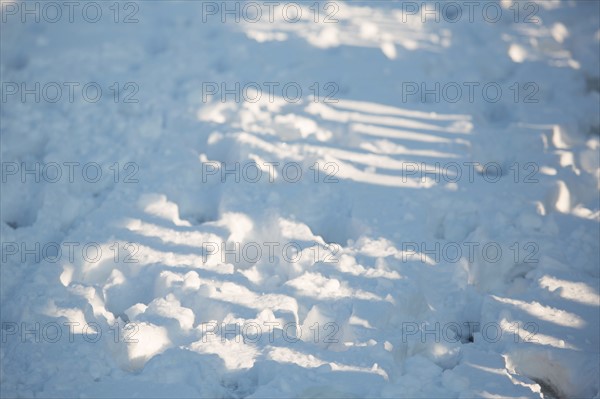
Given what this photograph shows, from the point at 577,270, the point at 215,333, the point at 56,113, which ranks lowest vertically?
the point at 215,333

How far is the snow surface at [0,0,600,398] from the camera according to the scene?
2871 millimetres

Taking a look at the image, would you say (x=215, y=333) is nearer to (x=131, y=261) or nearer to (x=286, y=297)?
(x=286, y=297)

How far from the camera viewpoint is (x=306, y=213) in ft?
11.9

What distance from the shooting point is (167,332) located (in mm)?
2945

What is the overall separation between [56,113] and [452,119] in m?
2.82

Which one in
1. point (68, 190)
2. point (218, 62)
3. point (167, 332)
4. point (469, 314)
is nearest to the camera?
Answer: point (167, 332)

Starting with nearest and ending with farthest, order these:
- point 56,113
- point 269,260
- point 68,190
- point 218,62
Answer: point 269,260 → point 68,190 → point 56,113 → point 218,62

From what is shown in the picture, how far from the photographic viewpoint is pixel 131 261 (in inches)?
131

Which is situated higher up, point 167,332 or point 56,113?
point 56,113

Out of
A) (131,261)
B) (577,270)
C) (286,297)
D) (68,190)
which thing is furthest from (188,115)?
(577,270)

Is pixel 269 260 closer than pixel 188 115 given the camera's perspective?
Yes

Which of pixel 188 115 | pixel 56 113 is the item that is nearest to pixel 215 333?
pixel 188 115

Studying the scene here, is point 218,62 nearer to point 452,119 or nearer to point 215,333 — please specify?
point 452,119

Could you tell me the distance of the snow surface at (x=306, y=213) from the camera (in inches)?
113
